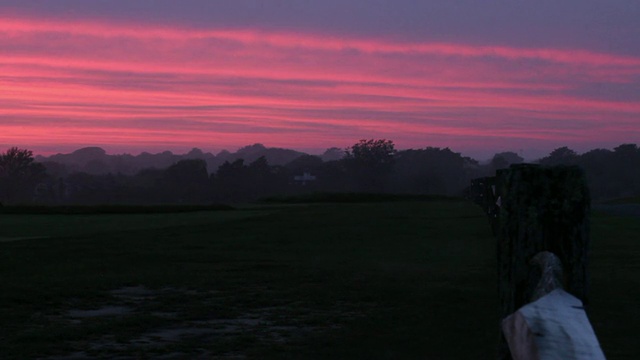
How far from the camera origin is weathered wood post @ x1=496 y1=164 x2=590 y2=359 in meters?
3.40

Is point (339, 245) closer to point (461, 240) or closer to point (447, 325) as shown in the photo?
point (461, 240)

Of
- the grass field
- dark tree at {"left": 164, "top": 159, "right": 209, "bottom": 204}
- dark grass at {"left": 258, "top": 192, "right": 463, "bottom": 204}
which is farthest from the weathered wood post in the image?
dark tree at {"left": 164, "top": 159, "right": 209, "bottom": 204}

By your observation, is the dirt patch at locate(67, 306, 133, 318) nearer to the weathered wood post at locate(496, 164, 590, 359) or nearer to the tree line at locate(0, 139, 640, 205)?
the weathered wood post at locate(496, 164, 590, 359)

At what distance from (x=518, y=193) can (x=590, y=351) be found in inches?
52.3

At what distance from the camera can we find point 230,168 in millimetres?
105125

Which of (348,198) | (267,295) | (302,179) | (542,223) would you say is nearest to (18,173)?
(302,179)

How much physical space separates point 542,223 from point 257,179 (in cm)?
10364

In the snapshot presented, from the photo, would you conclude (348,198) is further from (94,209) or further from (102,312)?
(102,312)

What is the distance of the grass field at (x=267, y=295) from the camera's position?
8695 millimetres

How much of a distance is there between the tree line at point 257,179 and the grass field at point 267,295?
2634 inches

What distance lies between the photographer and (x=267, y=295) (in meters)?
12.3

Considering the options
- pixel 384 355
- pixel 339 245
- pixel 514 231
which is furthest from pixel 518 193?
pixel 339 245

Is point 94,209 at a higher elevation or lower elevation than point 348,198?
higher

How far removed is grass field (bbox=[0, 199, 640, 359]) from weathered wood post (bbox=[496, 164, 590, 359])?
15.8ft
